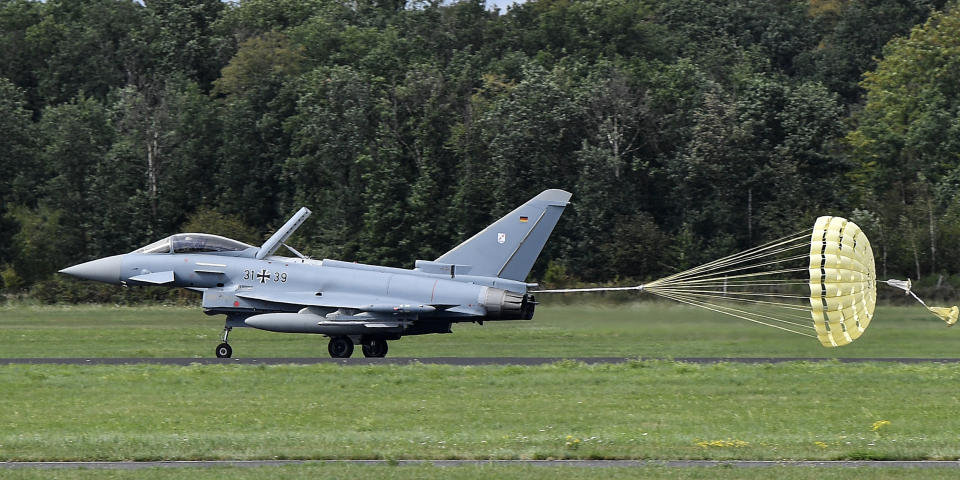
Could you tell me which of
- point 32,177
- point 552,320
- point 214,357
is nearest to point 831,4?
point 32,177

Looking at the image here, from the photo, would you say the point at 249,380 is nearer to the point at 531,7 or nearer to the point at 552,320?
the point at 552,320

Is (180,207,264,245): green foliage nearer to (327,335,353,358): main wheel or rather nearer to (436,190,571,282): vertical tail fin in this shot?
(327,335,353,358): main wheel

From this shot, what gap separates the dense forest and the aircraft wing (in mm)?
19666

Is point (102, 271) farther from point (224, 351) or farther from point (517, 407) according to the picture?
point (517, 407)

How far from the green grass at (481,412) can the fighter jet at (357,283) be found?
2426 mm

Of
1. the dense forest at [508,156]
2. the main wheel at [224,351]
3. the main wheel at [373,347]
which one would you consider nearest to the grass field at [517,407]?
the main wheel at [373,347]

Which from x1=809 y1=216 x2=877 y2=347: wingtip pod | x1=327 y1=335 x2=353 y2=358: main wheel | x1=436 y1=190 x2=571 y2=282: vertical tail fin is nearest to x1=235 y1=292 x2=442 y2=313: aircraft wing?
x1=327 y1=335 x2=353 y2=358: main wheel

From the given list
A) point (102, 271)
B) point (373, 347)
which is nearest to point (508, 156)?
point (373, 347)

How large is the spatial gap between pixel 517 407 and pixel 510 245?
806 centimetres

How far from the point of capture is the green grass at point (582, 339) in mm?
28047

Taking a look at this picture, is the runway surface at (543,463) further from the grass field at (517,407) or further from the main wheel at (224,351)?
the main wheel at (224,351)

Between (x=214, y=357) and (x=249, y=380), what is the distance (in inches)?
229

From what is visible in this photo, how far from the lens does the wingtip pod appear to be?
19828 millimetres

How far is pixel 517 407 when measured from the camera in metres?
18.2
